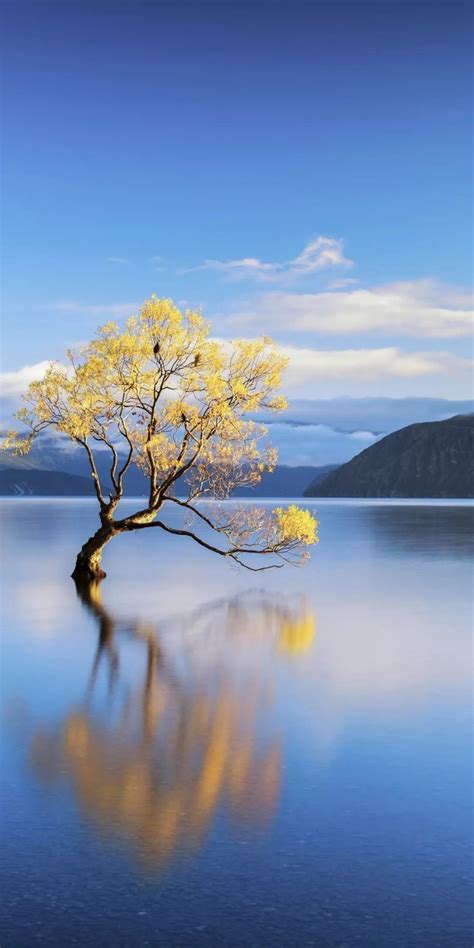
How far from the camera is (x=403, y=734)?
14367 mm

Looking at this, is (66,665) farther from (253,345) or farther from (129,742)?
(253,345)

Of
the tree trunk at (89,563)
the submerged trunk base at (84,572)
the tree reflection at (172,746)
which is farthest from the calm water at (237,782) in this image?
the submerged trunk base at (84,572)

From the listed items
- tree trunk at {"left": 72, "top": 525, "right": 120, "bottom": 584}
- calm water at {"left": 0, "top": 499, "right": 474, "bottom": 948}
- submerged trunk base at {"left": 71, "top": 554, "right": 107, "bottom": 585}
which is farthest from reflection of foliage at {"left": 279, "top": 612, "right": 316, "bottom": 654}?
submerged trunk base at {"left": 71, "top": 554, "right": 107, "bottom": 585}

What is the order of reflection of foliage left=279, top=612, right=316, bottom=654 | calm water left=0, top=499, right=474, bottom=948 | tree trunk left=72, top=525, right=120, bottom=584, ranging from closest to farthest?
calm water left=0, top=499, right=474, bottom=948
reflection of foliage left=279, top=612, right=316, bottom=654
tree trunk left=72, top=525, right=120, bottom=584

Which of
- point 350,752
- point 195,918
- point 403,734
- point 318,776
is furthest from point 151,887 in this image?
point 403,734

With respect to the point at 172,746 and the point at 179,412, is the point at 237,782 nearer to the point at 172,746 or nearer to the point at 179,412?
the point at 172,746

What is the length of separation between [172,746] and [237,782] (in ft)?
7.03

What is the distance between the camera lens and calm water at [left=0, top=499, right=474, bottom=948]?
8.02 m

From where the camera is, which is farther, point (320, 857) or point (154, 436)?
point (154, 436)

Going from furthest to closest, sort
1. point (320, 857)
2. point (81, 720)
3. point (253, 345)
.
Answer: point (253, 345)
point (81, 720)
point (320, 857)

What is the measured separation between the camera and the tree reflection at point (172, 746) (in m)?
10.3

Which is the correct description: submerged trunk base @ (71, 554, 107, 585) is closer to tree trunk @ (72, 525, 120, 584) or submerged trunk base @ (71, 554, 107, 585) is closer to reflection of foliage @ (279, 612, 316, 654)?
tree trunk @ (72, 525, 120, 584)

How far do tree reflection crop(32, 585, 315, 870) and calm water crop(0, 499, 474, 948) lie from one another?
0.14 ft

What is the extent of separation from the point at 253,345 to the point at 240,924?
28.9 m
